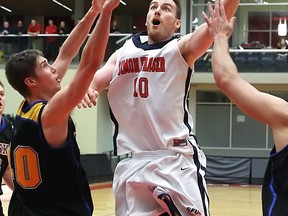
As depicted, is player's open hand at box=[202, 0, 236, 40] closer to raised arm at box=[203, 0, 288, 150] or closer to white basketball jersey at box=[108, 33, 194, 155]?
raised arm at box=[203, 0, 288, 150]

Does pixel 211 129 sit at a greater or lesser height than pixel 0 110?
lesser

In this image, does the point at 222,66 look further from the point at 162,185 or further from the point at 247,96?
the point at 162,185

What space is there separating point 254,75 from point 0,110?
17.3 meters

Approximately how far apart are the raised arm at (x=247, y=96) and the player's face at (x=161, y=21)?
107 centimetres

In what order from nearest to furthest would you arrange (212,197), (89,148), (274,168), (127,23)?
(274,168)
(212,197)
(89,148)
(127,23)

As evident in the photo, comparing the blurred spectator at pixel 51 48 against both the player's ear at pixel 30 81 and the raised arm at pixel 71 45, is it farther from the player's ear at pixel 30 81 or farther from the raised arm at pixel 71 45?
the player's ear at pixel 30 81

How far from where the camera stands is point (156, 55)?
14.9 ft

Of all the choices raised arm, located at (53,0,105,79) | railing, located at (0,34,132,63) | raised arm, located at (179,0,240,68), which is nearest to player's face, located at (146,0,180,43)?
raised arm, located at (179,0,240,68)

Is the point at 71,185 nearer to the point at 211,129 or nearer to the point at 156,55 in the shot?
the point at 156,55

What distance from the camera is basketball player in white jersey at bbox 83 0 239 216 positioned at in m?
4.50

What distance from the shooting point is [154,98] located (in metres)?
4.52

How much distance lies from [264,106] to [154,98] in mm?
1231

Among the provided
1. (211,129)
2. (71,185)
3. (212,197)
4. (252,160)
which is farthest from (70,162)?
(211,129)

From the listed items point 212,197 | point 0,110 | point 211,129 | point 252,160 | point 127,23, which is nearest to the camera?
point 0,110
